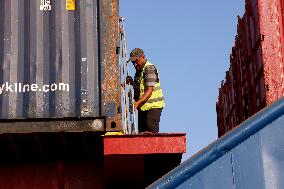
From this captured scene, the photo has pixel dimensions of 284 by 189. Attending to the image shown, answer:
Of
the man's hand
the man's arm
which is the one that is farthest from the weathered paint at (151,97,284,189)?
the man's hand

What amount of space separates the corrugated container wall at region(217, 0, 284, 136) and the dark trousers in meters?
1.61

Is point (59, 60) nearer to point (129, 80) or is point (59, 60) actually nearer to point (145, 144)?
point (129, 80)

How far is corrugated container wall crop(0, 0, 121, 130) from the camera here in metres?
6.93

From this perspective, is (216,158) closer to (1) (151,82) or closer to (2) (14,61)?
(1) (151,82)

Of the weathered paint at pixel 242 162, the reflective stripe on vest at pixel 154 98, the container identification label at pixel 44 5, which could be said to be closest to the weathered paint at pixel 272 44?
the reflective stripe on vest at pixel 154 98

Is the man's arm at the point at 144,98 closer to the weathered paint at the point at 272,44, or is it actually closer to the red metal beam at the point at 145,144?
the red metal beam at the point at 145,144

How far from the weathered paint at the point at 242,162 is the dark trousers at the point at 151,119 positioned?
3.90m

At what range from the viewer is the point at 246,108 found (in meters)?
9.27

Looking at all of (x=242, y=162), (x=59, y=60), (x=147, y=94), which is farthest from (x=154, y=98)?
(x=242, y=162)

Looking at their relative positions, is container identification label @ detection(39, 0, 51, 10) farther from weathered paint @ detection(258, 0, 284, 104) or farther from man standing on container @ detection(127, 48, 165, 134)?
weathered paint @ detection(258, 0, 284, 104)

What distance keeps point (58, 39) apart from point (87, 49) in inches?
17.6

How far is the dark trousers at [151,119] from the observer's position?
7.32 metres

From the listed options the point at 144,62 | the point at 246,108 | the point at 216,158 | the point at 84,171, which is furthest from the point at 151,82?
the point at 216,158

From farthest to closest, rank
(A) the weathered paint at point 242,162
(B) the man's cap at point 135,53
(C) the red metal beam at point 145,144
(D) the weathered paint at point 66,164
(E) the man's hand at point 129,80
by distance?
(E) the man's hand at point 129,80 → (B) the man's cap at point 135,53 → (D) the weathered paint at point 66,164 → (C) the red metal beam at point 145,144 → (A) the weathered paint at point 242,162
